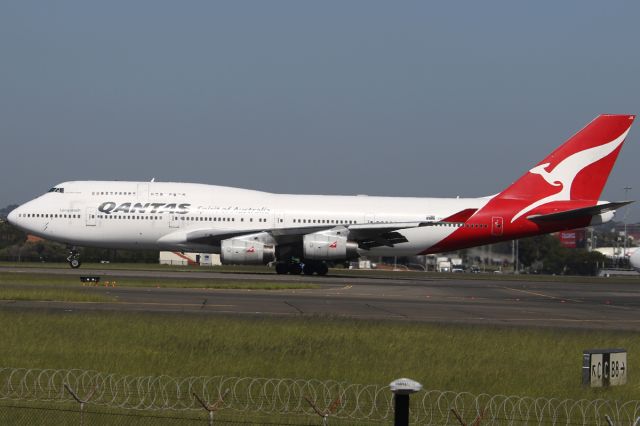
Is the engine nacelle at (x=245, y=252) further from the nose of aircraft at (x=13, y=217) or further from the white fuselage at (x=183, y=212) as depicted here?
the nose of aircraft at (x=13, y=217)

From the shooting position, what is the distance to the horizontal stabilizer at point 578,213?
51.4 meters

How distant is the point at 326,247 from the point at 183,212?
762 cm

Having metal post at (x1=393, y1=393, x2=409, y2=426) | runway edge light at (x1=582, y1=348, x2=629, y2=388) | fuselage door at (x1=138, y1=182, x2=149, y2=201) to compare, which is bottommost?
runway edge light at (x1=582, y1=348, x2=629, y2=388)

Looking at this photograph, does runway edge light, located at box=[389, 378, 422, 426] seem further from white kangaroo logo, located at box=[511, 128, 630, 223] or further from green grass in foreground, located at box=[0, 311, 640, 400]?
white kangaroo logo, located at box=[511, 128, 630, 223]

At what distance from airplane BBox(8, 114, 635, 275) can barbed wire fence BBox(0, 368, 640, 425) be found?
1405 inches

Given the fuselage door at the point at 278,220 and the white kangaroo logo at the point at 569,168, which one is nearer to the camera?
the fuselage door at the point at 278,220

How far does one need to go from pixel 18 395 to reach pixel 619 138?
45974mm

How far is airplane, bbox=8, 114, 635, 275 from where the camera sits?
52438 millimetres

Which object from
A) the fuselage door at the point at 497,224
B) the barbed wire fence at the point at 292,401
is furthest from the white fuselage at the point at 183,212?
the barbed wire fence at the point at 292,401

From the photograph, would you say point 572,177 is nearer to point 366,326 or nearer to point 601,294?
point 601,294

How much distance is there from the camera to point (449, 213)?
54375 millimetres

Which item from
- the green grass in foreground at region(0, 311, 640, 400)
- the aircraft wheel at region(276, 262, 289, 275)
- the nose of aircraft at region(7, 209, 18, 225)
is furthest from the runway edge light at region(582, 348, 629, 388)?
the nose of aircraft at region(7, 209, 18, 225)

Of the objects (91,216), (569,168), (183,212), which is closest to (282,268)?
(183,212)

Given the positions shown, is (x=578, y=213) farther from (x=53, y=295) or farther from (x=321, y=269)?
(x=53, y=295)
